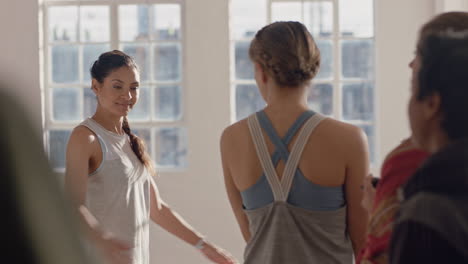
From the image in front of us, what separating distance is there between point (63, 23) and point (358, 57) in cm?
305

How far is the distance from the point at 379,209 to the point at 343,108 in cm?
573

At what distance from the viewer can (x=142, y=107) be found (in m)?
7.11

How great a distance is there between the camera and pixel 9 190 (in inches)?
13.6

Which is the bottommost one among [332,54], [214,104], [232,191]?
[232,191]

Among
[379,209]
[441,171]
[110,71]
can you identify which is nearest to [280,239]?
[379,209]

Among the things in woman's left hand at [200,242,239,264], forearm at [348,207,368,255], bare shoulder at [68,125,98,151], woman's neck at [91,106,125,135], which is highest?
woman's neck at [91,106,125,135]

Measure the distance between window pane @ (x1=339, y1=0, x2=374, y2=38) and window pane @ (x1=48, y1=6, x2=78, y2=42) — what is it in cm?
274

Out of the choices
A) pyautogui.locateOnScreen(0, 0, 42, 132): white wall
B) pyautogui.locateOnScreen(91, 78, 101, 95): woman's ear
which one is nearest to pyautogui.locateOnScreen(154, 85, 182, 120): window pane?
pyautogui.locateOnScreen(0, 0, 42, 132): white wall

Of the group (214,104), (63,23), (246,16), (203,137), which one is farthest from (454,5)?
(63,23)

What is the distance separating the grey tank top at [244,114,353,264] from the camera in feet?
5.84

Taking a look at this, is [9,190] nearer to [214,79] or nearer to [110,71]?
[110,71]

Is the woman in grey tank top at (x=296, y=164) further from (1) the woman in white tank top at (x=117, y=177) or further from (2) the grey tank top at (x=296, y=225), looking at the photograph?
(1) the woman in white tank top at (x=117, y=177)

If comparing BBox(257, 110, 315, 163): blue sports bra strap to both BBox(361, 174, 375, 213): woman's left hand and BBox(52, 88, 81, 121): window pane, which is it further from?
BBox(52, 88, 81, 121): window pane

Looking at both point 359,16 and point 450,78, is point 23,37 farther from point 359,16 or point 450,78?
point 450,78
